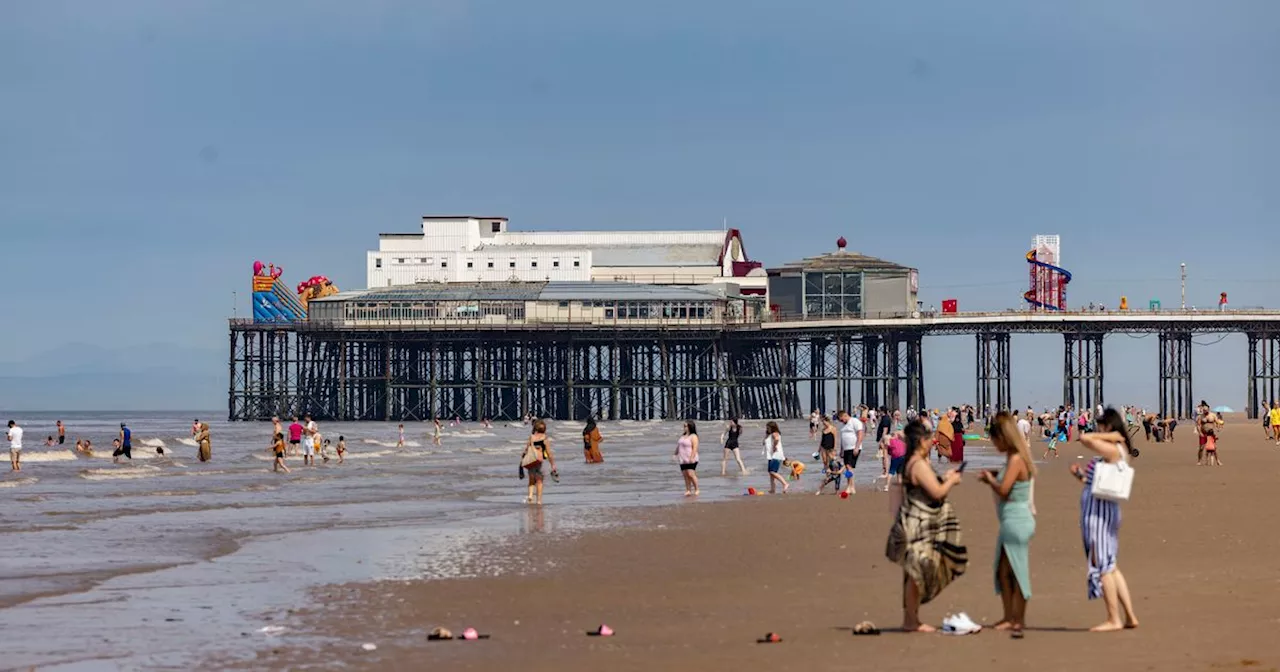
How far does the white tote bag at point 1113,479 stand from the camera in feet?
41.4

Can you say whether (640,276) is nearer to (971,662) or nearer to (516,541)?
(516,541)

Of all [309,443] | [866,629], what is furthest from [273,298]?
[866,629]

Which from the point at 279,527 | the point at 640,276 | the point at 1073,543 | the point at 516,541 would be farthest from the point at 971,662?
the point at 640,276

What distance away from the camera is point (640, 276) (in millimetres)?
118062

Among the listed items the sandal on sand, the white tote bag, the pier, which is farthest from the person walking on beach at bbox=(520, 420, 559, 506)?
the pier

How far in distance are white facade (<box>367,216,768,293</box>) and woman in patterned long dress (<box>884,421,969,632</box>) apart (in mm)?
102334

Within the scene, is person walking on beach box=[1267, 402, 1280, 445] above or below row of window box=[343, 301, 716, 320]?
below

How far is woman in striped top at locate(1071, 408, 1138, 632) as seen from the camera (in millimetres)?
12508

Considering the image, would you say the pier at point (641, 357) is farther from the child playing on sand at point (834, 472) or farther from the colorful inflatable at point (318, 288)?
the child playing on sand at point (834, 472)

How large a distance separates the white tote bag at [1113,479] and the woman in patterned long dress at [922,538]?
1.02m

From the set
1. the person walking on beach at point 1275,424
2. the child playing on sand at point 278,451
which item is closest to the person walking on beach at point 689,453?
the child playing on sand at point 278,451

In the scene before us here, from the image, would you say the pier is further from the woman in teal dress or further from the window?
the woman in teal dress

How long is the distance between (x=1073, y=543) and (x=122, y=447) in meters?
40.8

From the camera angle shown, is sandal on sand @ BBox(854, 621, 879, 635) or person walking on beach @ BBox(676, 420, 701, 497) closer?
sandal on sand @ BBox(854, 621, 879, 635)
